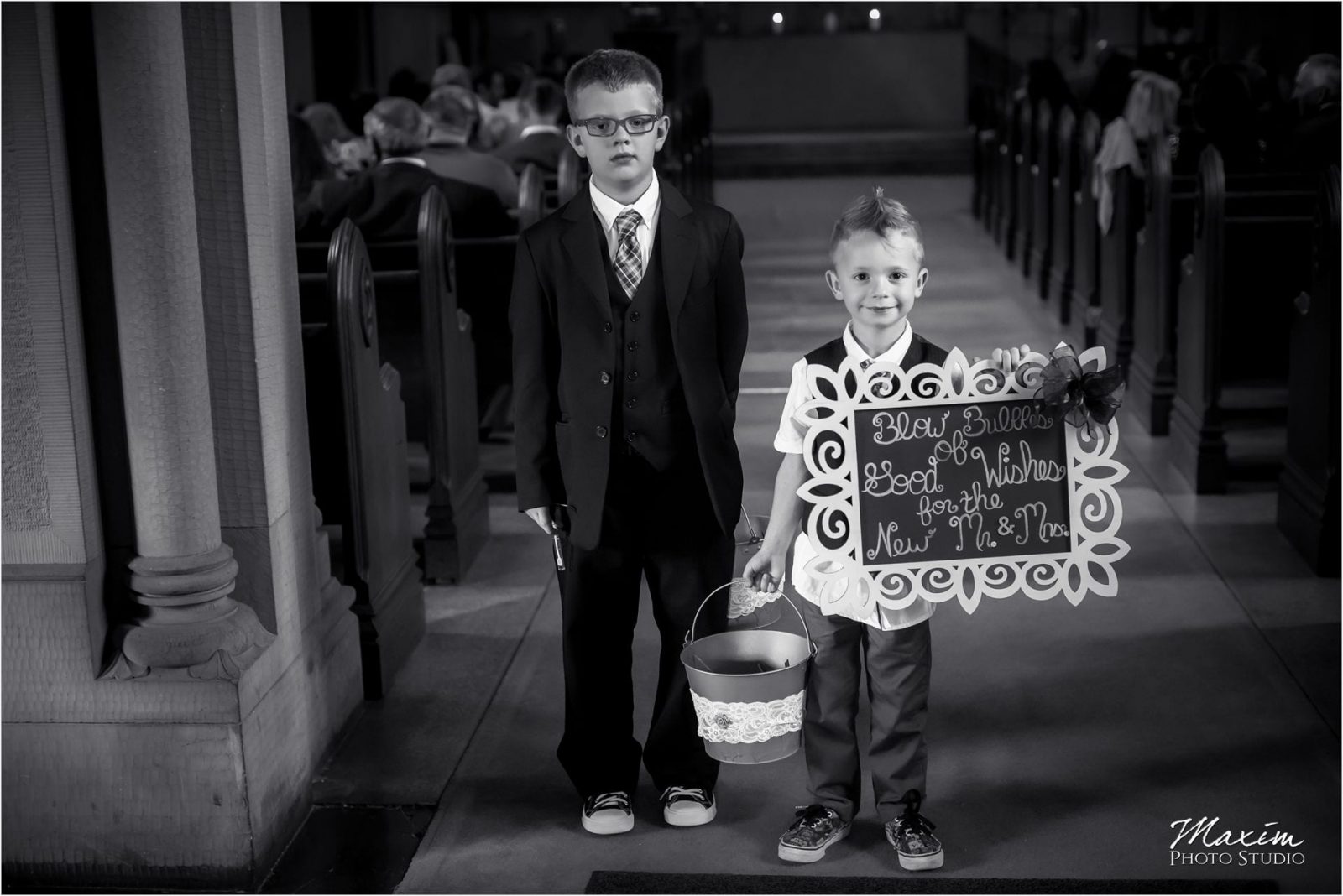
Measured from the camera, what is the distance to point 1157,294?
6.50 metres

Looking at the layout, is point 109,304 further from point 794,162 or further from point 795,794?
point 794,162

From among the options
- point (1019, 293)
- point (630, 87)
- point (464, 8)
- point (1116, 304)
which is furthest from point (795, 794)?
point (464, 8)

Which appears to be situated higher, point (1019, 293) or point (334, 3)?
point (334, 3)

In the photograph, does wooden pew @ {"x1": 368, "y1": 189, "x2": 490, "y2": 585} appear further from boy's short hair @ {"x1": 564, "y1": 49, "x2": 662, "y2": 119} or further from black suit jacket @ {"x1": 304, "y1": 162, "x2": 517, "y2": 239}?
boy's short hair @ {"x1": 564, "y1": 49, "x2": 662, "y2": 119}

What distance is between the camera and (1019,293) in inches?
390

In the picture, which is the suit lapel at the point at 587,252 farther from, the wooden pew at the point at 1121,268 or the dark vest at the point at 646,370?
the wooden pew at the point at 1121,268

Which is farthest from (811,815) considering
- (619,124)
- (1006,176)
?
(1006,176)

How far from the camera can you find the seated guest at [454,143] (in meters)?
7.13

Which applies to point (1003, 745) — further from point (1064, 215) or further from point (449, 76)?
point (449, 76)

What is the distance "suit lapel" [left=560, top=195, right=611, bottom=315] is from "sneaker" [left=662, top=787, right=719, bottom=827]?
1048 millimetres

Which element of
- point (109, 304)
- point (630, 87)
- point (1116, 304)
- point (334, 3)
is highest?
point (334, 3)

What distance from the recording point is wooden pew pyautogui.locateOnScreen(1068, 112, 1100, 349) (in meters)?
8.15

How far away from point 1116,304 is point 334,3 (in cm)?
1241

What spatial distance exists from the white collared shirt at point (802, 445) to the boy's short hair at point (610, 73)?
56 cm
